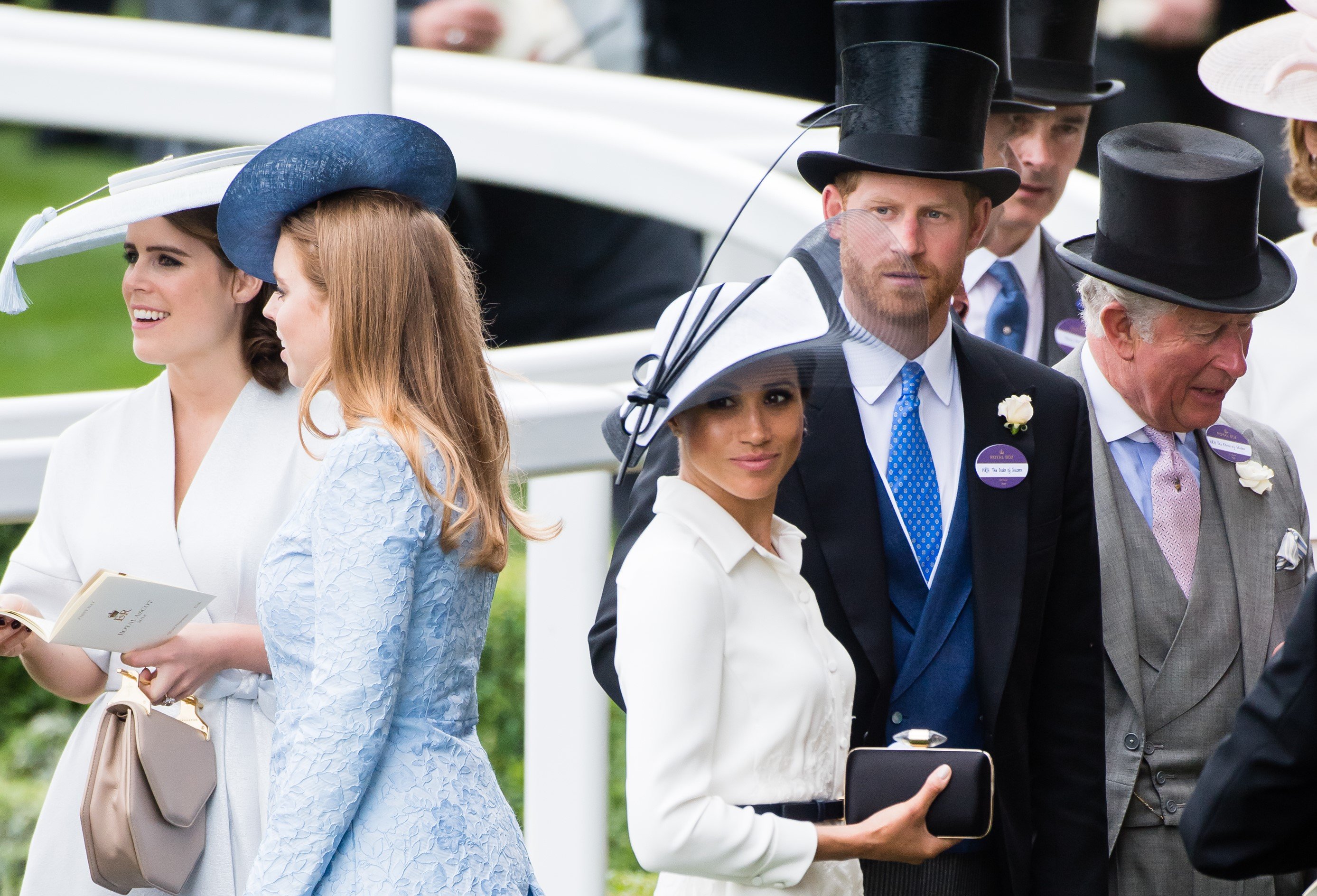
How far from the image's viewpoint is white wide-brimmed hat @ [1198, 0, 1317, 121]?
3.71 m

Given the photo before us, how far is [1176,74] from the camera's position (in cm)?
777

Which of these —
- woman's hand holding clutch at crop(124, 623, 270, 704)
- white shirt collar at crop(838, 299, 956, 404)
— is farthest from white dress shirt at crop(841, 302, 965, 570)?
woman's hand holding clutch at crop(124, 623, 270, 704)

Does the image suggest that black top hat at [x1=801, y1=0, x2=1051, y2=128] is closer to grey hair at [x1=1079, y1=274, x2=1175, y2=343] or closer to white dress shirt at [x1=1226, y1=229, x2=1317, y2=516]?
grey hair at [x1=1079, y1=274, x2=1175, y2=343]

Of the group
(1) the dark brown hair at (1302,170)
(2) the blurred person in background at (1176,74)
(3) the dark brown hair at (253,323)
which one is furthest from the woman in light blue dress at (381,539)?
(2) the blurred person in background at (1176,74)

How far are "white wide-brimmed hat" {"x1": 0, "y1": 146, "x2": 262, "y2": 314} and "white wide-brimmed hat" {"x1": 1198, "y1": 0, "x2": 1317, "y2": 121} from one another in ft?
7.16

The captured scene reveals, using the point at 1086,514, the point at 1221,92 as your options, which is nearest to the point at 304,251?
the point at 1086,514

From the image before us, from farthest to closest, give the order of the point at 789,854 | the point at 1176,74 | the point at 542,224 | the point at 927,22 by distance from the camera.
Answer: the point at 1176,74 < the point at 542,224 < the point at 927,22 < the point at 789,854

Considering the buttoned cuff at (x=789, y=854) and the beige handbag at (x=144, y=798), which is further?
the beige handbag at (x=144, y=798)

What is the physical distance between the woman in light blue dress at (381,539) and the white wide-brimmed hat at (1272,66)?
6.51 feet

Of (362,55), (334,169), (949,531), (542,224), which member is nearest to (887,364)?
(949,531)

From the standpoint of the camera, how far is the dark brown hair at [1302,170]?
3.87 meters

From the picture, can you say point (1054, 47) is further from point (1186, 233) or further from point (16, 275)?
point (16, 275)

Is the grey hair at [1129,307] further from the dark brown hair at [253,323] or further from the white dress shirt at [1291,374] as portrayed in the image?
the dark brown hair at [253,323]

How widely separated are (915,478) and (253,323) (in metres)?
1.24
